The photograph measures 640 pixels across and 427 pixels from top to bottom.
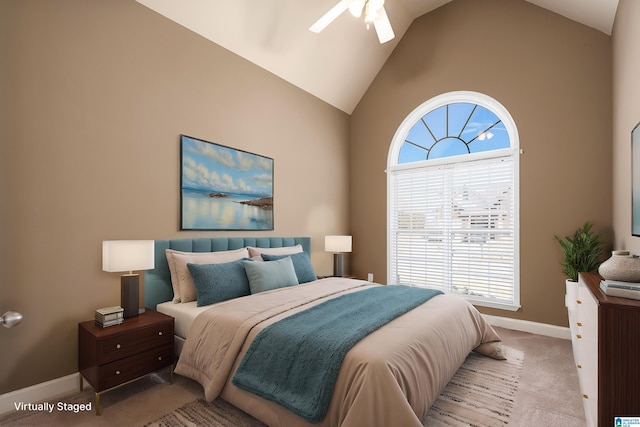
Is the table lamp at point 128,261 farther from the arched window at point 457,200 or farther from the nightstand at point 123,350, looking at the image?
the arched window at point 457,200

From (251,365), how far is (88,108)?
7.41ft

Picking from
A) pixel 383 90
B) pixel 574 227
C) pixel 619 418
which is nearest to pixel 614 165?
pixel 574 227

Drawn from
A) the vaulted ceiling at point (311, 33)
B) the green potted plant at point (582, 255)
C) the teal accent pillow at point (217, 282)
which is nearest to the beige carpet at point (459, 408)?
the teal accent pillow at point (217, 282)

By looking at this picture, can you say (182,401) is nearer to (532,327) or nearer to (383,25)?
(383,25)

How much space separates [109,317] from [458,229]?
388 cm

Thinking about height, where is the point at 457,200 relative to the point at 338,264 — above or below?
above

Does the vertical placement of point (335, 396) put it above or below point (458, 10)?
below

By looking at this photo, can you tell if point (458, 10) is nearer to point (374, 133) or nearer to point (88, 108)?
point (374, 133)

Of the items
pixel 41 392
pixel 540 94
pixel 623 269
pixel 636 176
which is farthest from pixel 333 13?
pixel 41 392

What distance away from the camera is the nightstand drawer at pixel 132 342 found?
2.03m

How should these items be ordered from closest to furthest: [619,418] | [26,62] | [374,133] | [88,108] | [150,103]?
[619,418], [26,62], [88,108], [150,103], [374,133]

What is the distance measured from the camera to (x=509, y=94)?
3744 millimetres

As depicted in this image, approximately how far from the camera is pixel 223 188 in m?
3.34

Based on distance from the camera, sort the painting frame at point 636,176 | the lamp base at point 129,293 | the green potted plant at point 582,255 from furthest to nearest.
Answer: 1. the green potted plant at point 582,255
2. the lamp base at point 129,293
3. the painting frame at point 636,176
